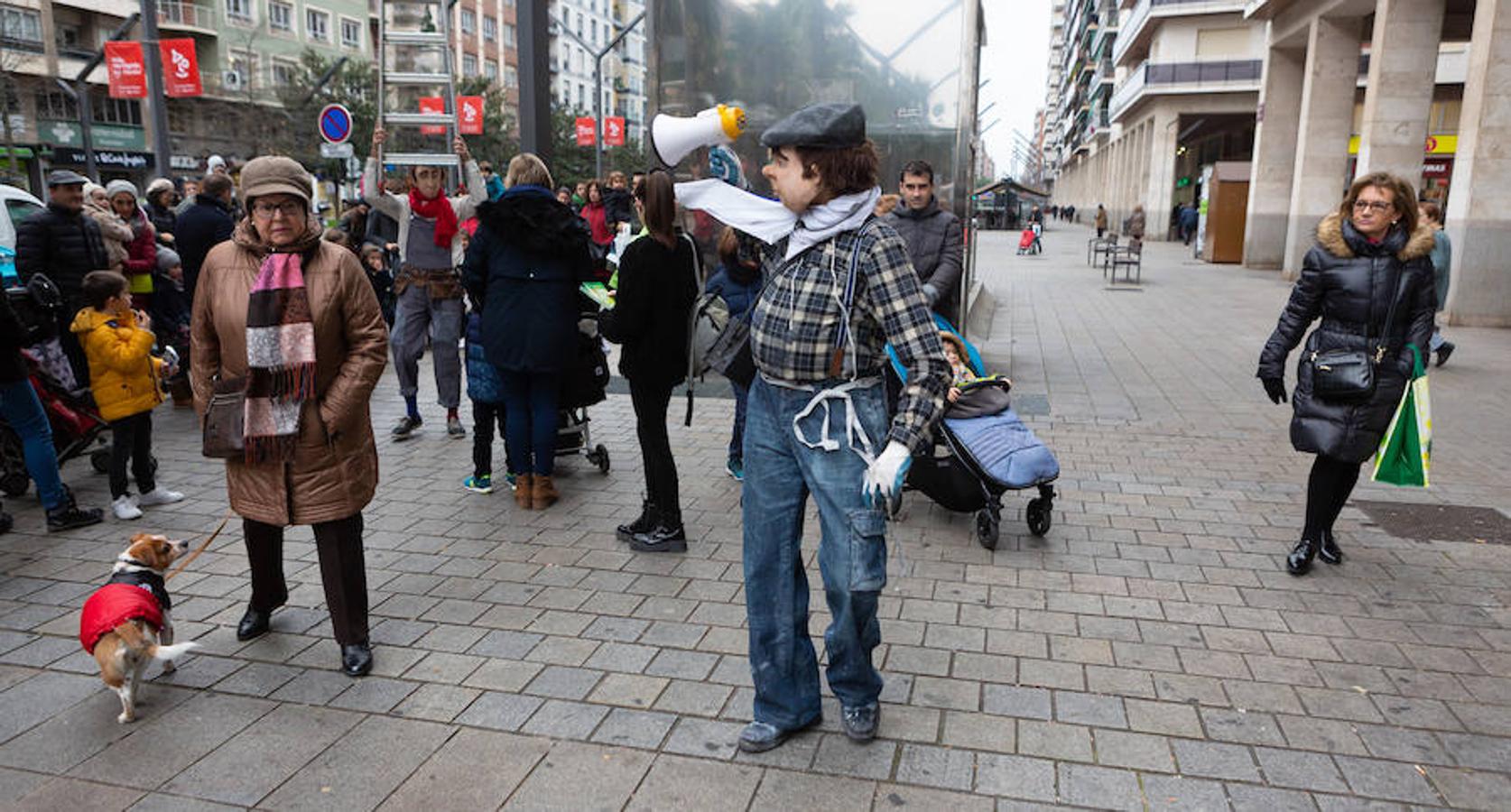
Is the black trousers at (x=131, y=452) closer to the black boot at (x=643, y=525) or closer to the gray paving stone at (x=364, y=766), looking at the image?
the black boot at (x=643, y=525)

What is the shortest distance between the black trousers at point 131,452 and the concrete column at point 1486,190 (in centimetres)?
1572

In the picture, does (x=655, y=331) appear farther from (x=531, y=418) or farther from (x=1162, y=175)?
(x=1162, y=175)

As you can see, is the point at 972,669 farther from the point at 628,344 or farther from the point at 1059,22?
the point at 1059,22

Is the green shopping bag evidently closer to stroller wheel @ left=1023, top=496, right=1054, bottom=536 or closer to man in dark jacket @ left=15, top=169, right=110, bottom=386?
stroller wheel @ left=1023, top=496, right=1054, bottom=536

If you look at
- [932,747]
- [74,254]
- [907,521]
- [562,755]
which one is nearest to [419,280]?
[74,254]

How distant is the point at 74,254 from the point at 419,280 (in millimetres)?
2305

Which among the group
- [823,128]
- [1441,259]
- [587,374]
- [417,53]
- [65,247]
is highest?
[417,53]

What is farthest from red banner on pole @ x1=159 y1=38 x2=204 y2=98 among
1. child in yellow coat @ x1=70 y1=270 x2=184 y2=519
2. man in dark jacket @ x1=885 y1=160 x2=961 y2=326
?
man in dark jacket @ x1=885 y1=160 x2=961 y2=326

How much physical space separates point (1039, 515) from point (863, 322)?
2.67 metres

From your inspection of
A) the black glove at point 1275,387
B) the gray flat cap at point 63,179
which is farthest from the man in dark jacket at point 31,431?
the black glove at point 1275,387

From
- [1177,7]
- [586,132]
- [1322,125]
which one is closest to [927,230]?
[1322,125]

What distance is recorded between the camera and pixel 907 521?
218 inches

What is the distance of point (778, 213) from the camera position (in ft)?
10.0

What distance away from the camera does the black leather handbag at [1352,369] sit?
14.8 feet
